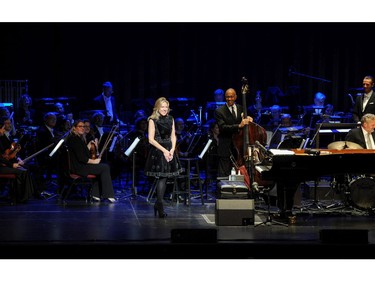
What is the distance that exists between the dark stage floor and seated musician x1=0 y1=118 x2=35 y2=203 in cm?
59

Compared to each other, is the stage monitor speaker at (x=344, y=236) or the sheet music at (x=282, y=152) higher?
the sheet music at (x=282, y=152)

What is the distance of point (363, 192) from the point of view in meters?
10.2

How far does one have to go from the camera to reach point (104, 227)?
31.3 ft

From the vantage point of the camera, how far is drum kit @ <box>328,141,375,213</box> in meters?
10.2

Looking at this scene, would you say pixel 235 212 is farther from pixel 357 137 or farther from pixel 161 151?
pixel 357 137

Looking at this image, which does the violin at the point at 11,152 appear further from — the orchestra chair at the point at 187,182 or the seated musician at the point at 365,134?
the seated musician at the point at 365,134

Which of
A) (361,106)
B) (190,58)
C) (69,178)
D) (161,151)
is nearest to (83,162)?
(69,178)

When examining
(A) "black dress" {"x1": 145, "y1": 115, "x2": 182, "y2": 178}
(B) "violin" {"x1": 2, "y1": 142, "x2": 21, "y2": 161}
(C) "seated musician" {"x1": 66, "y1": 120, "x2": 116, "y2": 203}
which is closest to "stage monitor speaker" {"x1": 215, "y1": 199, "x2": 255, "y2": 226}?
(A) "black dress" {"x1": 145, "y1": 115, "x2": 182, "y2": 178}

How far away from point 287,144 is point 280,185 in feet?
2.43

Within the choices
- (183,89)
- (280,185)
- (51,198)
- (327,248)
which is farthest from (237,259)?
(183,89)

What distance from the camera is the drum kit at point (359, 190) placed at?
10195 millimetres

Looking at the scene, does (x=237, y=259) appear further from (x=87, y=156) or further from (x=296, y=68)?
(x=296, y=68)

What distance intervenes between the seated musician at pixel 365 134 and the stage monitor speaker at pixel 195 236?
3133 millimetres

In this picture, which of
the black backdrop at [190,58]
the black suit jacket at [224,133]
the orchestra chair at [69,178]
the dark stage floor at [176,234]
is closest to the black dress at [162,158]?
the dark stage floor at [176,234]
